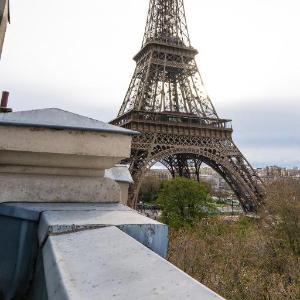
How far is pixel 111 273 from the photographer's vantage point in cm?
72

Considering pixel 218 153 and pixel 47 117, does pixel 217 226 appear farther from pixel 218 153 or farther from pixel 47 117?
pixel 47 117

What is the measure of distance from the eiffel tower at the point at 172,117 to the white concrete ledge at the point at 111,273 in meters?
18.6

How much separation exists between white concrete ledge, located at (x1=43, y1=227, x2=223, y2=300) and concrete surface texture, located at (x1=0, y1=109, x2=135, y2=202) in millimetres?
651

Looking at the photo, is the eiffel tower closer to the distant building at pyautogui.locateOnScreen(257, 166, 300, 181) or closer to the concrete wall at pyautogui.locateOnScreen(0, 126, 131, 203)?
the distant building at pyautogui.locateOnScreen(257, 166, 300, 181)

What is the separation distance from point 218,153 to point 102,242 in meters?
23.8

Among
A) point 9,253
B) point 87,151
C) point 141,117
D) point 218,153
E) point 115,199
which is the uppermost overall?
point 141,117

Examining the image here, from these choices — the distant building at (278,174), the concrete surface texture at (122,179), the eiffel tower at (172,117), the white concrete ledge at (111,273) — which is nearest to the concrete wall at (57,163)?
the white concrete ledge at (111,273)

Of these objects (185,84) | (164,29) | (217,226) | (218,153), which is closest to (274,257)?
(217,226)

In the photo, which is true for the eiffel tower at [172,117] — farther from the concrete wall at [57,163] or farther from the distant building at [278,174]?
the concrete wall at [57,163]

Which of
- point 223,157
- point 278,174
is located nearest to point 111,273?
point 223,157

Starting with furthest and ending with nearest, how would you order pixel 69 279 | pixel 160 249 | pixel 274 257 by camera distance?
pixel 274 257, pixel 160 249, pixel 69 279

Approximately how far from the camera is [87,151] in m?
1.66

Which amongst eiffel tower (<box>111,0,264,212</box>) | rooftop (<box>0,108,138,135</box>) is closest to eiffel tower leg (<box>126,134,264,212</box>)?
eiffel tower (<box>111,0,264,212</box>)

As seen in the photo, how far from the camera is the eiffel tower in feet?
73.2
